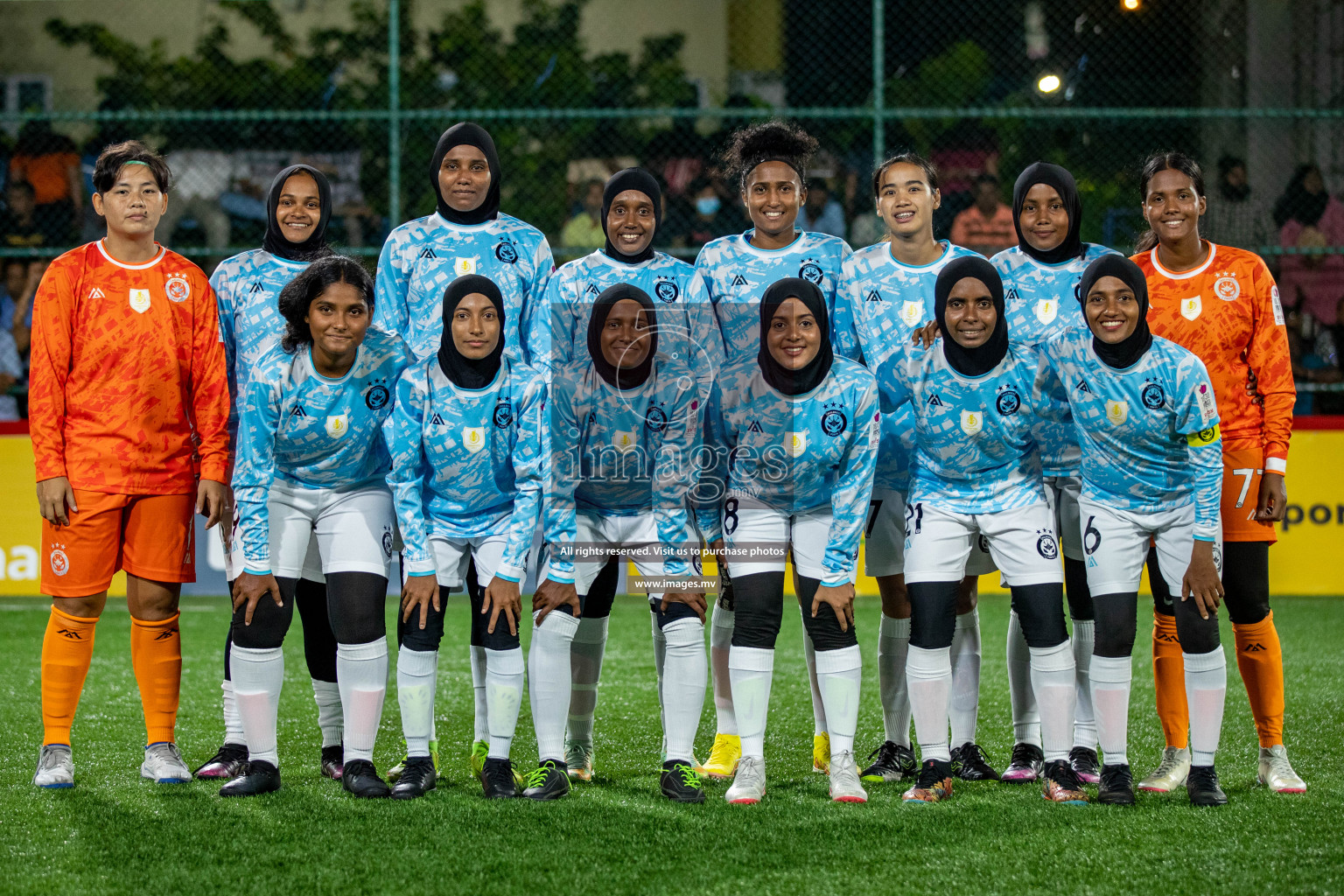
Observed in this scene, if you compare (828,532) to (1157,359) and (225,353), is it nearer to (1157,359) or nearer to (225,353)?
(1157,359)

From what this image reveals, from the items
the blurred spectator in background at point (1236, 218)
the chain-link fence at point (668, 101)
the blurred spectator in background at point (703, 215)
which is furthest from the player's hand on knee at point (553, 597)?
the blurred spectator in background at point (1236, 218)

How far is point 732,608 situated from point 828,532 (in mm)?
655

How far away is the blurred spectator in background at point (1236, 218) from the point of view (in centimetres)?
1007

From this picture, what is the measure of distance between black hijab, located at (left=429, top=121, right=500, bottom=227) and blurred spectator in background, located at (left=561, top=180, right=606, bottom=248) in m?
5.70

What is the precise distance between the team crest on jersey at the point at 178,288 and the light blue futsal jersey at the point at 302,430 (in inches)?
18.2

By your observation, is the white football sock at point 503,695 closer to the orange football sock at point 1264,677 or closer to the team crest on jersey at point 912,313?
the team crest on jersey at point 912,313

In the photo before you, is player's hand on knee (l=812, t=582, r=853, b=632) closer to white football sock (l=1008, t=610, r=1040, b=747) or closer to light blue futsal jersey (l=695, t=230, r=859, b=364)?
white football sock (l=1008, t=610, r=1040, b=747)

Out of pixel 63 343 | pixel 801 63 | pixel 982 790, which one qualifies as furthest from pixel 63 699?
pixel 801 63

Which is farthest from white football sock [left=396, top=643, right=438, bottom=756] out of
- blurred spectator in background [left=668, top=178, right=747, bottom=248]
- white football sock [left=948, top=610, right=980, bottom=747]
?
blurred spectator in background [left=668, top=178, right=747, bottom=248]

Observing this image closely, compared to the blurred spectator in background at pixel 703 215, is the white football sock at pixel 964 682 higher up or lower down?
lower down

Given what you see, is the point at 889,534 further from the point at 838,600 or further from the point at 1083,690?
the point at 1083,690

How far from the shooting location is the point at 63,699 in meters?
4.64

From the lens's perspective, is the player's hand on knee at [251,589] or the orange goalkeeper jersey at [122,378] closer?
the player's hand on knee at [251,589]

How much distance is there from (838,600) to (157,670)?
237cm
